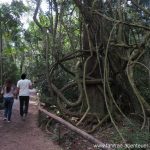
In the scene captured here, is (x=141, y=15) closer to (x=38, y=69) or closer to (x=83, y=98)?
(x=83, y=98)

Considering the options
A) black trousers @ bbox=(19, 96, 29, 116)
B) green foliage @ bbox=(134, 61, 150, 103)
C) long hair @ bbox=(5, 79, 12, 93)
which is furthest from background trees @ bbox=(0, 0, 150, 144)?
long hair @ bbox=(5, 79, 12, 93)

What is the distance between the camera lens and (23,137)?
10297 mm

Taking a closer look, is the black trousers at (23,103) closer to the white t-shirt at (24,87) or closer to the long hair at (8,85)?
the white t-shirt at (24,87)

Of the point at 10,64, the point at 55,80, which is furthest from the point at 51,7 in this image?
the point at 10,64

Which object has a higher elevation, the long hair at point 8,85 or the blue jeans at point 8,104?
the long hair at point 8,85

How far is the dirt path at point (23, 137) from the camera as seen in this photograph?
366 inches

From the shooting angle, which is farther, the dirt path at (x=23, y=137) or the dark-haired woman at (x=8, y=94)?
the dark-haired woman at (x=8, y=94)

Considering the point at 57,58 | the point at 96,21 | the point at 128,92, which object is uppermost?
the point at 96,21

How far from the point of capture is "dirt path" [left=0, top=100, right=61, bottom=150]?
30.5 ft

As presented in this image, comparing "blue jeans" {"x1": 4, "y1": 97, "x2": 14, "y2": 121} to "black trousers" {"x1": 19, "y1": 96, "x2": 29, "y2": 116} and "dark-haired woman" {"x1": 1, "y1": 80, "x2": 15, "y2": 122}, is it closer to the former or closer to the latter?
"dark-haired woman" {"x1": 1, "y1": 80, "x2": 15, "y2": 122}

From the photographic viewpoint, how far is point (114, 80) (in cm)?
1112

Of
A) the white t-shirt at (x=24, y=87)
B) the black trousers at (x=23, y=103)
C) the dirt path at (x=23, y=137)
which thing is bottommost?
the dirt path at (x=23, y=137)

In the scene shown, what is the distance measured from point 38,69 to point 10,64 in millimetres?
14927

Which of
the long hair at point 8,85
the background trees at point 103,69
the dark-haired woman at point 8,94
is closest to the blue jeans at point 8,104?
the dark-haired woman at point 8,94
